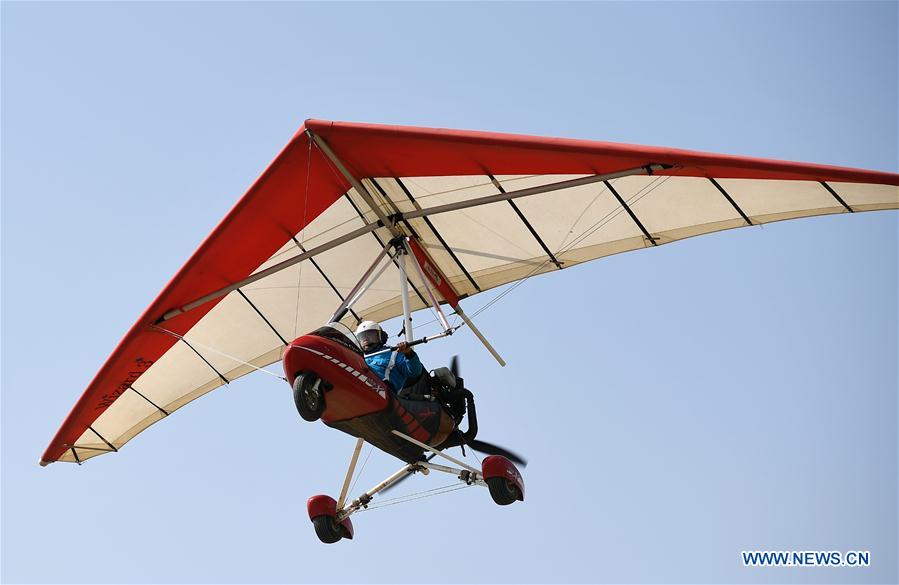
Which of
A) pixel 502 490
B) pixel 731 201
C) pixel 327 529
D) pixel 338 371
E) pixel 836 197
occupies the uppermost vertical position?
pixel 731 201

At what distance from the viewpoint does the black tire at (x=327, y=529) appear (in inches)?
607

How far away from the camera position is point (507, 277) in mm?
17453

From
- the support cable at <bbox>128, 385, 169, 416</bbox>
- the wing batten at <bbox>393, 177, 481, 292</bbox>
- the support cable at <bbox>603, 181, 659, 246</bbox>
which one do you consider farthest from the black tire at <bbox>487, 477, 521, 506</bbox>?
the support cable at <bbox>128, 385, 169, 416</bbox>

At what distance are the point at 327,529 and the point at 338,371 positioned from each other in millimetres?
3373

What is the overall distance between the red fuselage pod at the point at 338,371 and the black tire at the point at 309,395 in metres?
0.06

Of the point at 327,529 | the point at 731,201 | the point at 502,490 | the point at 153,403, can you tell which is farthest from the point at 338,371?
the point at 153,403

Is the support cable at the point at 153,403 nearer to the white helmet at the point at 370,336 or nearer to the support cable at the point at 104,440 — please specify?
the support cable at the point at 104,440

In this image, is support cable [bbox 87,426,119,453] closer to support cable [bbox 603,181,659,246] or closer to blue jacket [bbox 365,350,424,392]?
blue jacket [bbox 365,350,424,392]

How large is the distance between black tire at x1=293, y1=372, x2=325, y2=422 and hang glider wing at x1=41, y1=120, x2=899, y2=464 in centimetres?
288

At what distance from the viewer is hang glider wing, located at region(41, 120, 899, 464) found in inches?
529

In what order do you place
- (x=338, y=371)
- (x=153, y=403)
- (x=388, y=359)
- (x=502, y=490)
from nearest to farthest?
(x=338, y=371) < (x=388, y=359) < (x=502, y=490) < (x=153, y=403)

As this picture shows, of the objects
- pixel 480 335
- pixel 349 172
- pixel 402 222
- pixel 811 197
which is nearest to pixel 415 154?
pixel 349 172

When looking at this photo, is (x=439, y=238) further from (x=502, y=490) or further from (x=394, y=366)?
(x=502, y=490)

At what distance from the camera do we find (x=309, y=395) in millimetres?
12820
